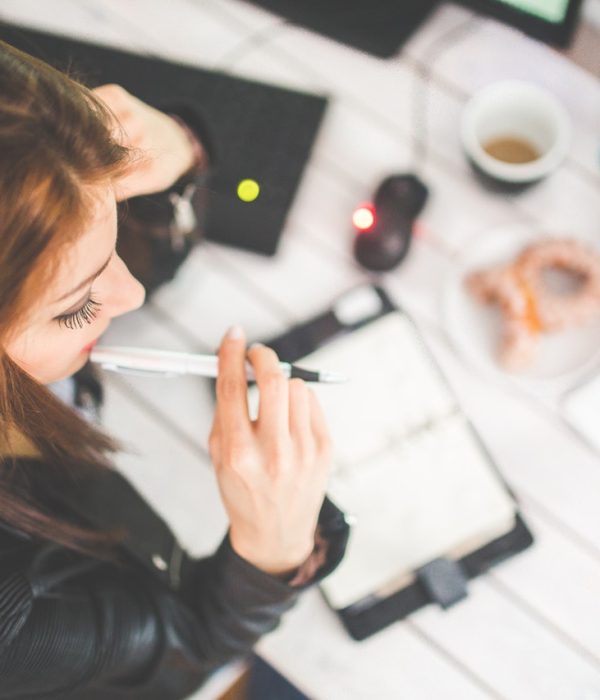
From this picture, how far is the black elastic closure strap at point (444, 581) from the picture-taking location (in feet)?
2.52

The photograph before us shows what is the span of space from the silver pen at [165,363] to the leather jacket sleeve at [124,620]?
14 centimetres

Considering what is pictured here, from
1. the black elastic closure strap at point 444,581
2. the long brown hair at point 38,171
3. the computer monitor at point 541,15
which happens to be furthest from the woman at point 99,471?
the computer monitor at point 541,15

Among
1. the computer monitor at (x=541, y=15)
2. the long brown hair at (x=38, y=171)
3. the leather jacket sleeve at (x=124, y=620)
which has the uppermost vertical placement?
the computer monitor at (x=541, y=15)

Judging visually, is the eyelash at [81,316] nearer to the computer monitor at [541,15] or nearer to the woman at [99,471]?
the woman at [99,471]

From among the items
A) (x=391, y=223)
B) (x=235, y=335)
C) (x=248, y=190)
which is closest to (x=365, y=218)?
(x=391, y=223)

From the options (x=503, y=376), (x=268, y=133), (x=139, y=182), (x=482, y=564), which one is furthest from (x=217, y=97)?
(x=482, y=564)

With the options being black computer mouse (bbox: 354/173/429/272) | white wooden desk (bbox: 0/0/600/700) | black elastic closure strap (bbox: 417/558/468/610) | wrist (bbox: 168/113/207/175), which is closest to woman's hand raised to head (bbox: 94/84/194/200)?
wrist (bbox: 168/113/207/175)

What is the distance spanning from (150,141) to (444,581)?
1.80 feet

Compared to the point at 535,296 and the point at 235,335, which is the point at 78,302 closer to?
the point at 235,335

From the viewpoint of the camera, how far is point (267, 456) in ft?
2.10

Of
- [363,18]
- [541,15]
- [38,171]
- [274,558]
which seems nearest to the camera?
[38,171]

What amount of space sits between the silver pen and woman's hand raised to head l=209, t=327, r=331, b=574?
0.03m

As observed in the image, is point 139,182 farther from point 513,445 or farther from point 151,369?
point 513,445

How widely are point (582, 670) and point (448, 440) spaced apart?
27cm
